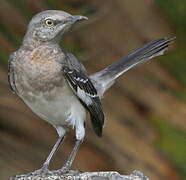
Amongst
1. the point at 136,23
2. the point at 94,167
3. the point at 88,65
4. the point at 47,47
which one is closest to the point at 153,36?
the point at 136,23

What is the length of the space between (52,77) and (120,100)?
9.76 feet

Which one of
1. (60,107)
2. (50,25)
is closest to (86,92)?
(60,107)

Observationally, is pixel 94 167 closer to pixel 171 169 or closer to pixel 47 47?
pixel 171 169

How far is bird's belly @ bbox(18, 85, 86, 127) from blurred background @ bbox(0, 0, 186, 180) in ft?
6.06

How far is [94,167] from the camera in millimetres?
10125

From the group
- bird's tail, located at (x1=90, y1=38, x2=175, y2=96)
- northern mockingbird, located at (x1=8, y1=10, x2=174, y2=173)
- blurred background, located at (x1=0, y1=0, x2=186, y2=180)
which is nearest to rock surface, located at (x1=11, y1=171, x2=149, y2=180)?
northern mockingbird, located at (x1=8, y1=10, x2=174, y2=173)

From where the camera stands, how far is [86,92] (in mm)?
7688

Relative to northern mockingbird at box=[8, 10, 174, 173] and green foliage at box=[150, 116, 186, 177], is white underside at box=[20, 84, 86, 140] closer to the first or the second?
northern mockingbird at box=[8, 10, 174, 173]

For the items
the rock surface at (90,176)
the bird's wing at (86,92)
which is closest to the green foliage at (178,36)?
the bird's wing at (86,92)

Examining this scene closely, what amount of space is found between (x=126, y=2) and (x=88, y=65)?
94 cm

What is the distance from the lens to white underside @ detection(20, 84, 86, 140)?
7480mm

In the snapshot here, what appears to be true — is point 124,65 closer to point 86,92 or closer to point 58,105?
point 86,92

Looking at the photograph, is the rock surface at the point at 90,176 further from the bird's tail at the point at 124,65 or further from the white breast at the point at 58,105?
the bird's tail at the point at 124,65

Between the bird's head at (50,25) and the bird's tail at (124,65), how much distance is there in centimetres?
94
